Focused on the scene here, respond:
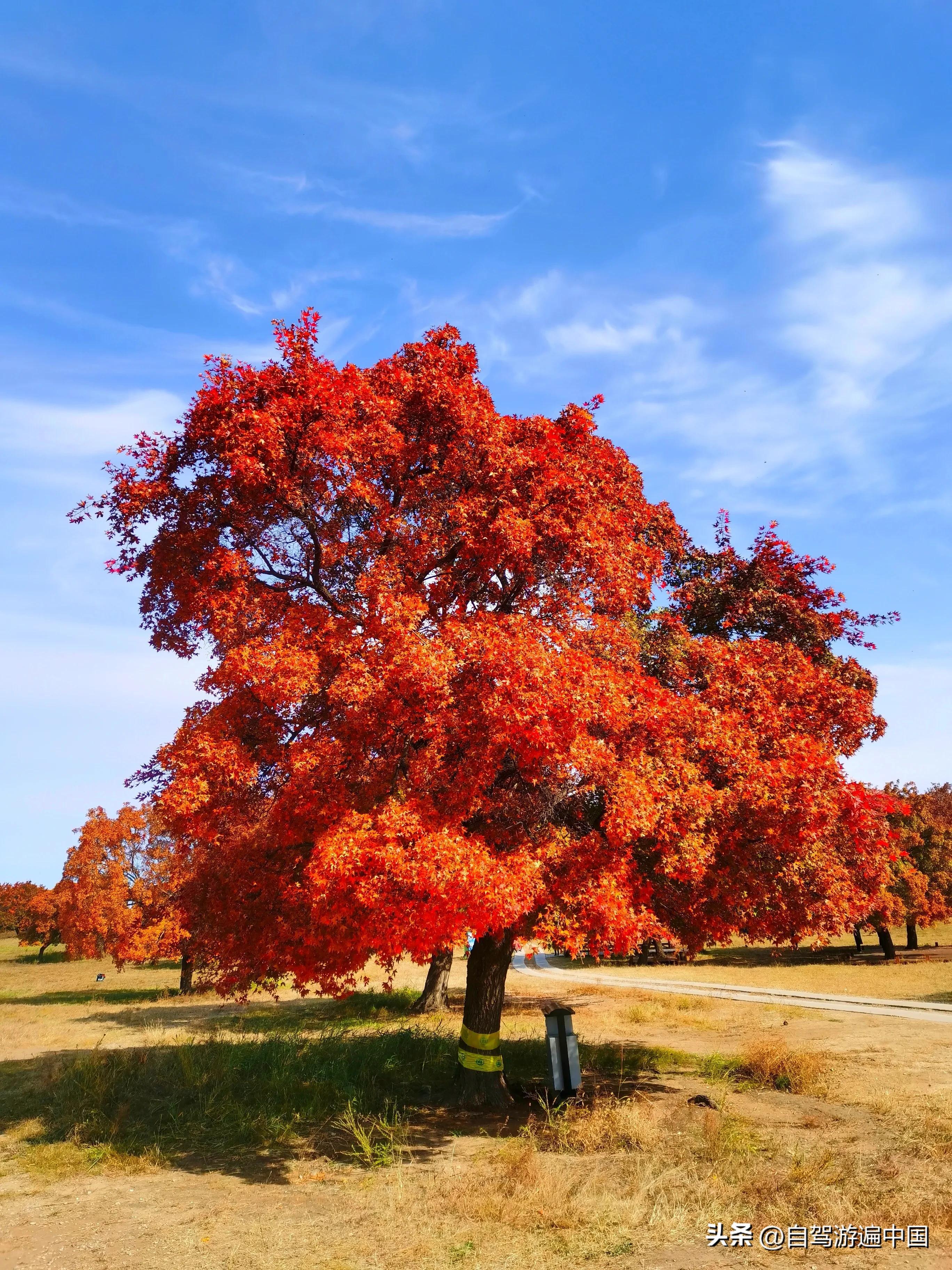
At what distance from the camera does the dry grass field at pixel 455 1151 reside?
7.94 m

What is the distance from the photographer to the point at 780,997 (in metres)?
29.0

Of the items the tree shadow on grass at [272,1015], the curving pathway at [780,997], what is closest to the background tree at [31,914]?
the tree shadow on grass at [272,1015]

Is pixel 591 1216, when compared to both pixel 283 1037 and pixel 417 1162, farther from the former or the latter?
pixel 283 1037

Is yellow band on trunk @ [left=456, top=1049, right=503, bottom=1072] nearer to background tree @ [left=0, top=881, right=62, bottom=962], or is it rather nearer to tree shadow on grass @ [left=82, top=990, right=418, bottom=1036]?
tree shadow on grass @ [left=82, top=990, right=418, bottom=1036]

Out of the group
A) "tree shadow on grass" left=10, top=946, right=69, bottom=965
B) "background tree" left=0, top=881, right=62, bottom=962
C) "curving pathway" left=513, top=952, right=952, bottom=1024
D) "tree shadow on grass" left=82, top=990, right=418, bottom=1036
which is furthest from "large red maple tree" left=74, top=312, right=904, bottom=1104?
"tree shadow on grass" left=10, top=946, right=69, bottom=965

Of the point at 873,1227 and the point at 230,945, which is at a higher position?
the point at 230,945

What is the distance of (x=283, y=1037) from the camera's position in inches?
730

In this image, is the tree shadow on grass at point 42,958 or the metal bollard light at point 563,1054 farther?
the tree shadow on grass at point 42,958

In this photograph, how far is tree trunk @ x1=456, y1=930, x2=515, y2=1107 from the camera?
14.0 meters

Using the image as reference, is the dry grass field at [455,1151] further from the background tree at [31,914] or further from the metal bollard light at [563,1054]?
the background tree at [31,914]

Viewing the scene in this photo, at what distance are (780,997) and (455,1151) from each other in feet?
69.7

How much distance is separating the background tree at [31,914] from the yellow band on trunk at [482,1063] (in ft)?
108

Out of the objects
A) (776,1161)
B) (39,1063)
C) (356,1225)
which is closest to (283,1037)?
(39,1063)

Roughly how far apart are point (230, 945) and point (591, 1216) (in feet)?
20.6
